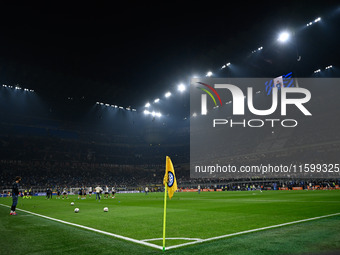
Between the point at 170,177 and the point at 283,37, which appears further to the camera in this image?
the point at 283,37

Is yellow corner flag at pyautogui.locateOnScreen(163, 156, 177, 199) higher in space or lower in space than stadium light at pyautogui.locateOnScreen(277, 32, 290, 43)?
lower

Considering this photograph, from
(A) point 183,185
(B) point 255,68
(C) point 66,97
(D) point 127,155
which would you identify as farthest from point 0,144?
(B) point 255,68

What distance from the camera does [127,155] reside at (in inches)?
3250

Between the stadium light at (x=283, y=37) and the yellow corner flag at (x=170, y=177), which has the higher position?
the stadium light at (x=283, y=37)

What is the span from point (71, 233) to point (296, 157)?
54.6 metres

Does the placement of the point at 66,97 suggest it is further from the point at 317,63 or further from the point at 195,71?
the point at 317,63

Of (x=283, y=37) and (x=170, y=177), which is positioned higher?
(x=283, y=37)

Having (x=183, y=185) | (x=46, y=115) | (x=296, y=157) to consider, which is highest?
(x=46, y=115)

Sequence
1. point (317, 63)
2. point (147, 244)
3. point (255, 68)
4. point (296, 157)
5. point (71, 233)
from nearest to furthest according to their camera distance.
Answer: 1. point (147, 244)
2. point (71, 233)
3. point (317, 63)
4. point (255, 68)
5. point (296, 157)

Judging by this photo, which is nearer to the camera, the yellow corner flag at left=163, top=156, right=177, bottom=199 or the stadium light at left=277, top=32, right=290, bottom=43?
the yellow corner flag at left=163, top=156, right=177, bottom=199

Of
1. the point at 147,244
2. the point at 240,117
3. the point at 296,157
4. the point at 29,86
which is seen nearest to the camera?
the point at 147,244

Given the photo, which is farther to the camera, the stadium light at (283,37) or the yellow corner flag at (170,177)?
the stadium light at (283,37)

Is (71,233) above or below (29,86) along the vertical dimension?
below

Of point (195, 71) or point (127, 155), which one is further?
point (127, 155)
